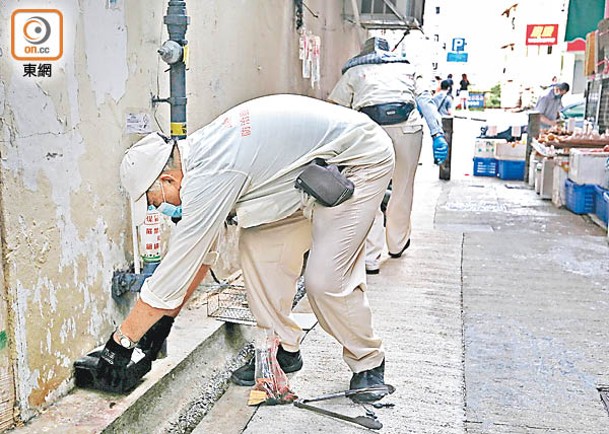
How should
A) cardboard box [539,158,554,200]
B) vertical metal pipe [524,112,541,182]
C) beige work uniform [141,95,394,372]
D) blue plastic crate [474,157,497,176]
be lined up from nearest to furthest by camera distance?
1. beige work uniform [141,95,394,372]
2. cardboard box [539,158,554,200]
3. vertical metal pipe [524,112,541,182]
4. blue plastic crate [474,157,497,176]

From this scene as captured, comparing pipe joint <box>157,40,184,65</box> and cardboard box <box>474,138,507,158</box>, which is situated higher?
pipe joint <box>157,40,184,65</box>

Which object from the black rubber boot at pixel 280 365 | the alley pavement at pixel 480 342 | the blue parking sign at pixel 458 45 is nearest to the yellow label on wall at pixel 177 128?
the black rubber boot at pixel 280 365

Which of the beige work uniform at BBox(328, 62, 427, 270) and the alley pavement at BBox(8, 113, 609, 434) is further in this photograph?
the beige work uniform at BBox(328, 62, 427, 270)

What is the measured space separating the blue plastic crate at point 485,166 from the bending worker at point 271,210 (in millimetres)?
8077

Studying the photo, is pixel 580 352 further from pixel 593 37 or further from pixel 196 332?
pixel 593 37

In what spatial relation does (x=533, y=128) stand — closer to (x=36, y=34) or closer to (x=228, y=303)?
(x=228, y=303)

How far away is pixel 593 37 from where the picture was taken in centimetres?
938

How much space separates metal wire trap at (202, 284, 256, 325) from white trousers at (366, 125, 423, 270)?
1.27 meters

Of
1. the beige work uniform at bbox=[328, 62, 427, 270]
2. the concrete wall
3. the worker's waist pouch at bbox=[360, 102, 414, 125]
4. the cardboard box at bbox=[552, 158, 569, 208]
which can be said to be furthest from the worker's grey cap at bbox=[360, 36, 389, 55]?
the cardboard box at bbox=[552, 158, 569, 208]

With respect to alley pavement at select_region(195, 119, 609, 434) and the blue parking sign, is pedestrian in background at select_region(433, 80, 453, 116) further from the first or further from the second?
the blue parking sign

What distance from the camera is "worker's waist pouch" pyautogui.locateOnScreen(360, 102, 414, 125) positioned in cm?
479

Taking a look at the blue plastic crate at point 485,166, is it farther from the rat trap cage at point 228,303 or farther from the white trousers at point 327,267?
the white trousers at point 327,267

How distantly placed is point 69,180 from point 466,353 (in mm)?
2151

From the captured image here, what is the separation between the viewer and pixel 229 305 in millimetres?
3758
